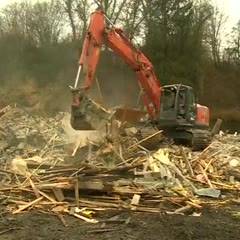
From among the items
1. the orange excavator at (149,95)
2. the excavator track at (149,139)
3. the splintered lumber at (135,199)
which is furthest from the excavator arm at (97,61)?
the splintered lumber at (135,199)

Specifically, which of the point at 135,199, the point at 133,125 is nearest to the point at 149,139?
the point at 133,125

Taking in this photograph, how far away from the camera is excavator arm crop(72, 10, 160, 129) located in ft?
41.3

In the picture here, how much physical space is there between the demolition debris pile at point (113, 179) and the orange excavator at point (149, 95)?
1.65 metres

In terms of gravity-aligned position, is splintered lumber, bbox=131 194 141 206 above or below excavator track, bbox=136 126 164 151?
below

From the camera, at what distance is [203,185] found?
10.6 meters

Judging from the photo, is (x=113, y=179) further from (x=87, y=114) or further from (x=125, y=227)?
(x=87, y=114)

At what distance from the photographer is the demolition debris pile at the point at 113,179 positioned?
8.81m

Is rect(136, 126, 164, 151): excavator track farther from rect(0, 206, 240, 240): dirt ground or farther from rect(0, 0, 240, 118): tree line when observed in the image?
rect(0, 0, 240, 118): tree line

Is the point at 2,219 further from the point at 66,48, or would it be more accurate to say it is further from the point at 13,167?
the point at 66,48

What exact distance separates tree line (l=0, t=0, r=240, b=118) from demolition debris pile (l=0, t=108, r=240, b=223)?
24926mm

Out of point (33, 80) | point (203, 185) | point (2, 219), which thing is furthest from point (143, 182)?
point (33, 80)

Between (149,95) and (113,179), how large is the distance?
23.2 ft

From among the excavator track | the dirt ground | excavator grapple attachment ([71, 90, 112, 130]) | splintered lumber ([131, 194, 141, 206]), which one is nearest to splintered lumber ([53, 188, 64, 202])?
the dirt ground

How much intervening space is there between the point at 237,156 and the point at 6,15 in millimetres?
34034
